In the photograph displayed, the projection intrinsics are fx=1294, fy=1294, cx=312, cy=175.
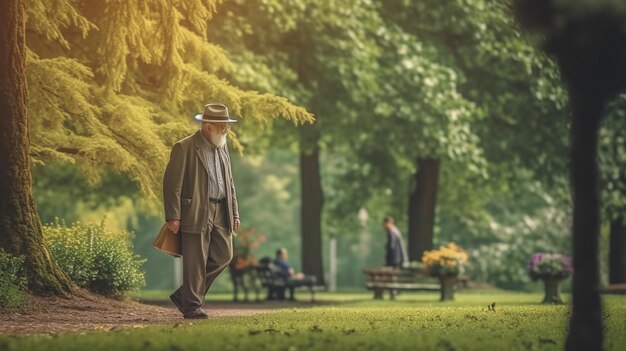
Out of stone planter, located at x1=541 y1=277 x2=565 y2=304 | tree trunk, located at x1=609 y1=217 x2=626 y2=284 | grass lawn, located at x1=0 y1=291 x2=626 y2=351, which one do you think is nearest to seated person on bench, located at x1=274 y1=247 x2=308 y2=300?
stone planter, located at x1=541 y1=277 x2=565 y2=304

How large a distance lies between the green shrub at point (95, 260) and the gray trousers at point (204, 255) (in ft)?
9.51

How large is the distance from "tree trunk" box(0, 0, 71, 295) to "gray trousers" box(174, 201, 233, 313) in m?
2.10

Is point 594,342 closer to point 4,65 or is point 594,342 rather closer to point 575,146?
point 575,146

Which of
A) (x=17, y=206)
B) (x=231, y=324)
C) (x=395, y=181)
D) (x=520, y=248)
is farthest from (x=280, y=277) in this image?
(x=520, y=248)

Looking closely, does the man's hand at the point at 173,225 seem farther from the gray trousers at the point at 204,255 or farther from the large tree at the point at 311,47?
the large tree at the point at 311,47

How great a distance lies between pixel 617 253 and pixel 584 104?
20688 millimetres

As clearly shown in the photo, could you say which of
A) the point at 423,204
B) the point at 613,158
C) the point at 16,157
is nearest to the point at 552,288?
the point at 613,158

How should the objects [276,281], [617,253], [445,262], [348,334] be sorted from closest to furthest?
[348,334]
[445,262]
[276,281]
[617,253]

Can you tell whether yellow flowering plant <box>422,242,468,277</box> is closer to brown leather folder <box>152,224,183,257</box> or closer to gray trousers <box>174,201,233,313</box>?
gray trousers <box>174,201,233,313</box>

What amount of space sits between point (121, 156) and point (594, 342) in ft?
32.4

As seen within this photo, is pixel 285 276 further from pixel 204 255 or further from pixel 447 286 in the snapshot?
pixel 204 255

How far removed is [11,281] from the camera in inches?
610

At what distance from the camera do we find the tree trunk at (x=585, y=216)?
32.1 ft

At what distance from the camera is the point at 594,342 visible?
31.8ft
